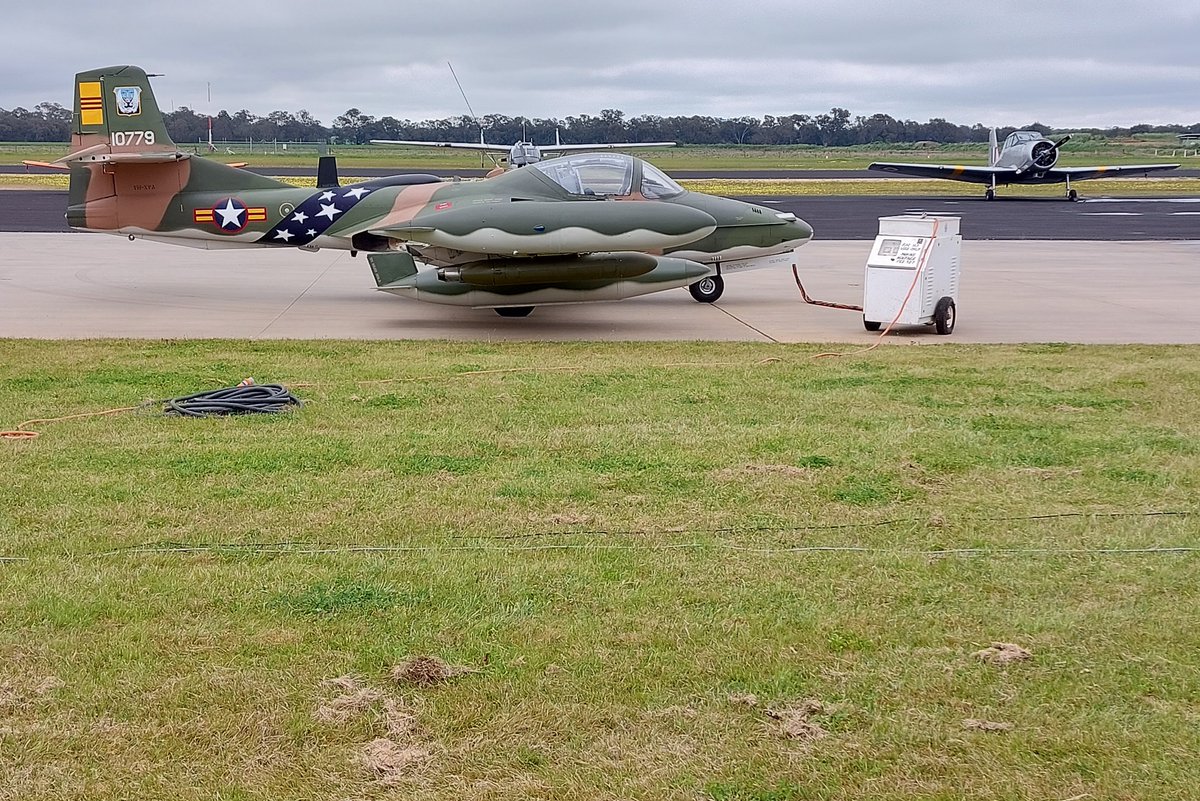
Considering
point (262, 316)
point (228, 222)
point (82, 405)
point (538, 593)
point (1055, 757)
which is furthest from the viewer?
point (228, 222)

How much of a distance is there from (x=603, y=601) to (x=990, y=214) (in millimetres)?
33908

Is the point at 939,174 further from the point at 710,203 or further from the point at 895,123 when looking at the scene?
the point at 895,123

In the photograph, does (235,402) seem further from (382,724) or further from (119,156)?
(119,156)

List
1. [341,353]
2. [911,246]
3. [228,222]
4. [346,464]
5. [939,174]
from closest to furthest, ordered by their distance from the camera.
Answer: [346,464] < [341,353] < [911,246] < [228,222] < [939,174]

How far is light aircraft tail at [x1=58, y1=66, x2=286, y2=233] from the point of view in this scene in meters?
15.1

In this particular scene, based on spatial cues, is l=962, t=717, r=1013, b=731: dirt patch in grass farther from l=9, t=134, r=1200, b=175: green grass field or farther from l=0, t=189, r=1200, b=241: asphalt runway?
l=9, t=134, r=1200, b=175: green grass field

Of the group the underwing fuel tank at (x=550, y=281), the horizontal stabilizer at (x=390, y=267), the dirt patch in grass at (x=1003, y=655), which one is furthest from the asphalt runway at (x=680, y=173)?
the dirt patch in grass at (x=1003, y=655)

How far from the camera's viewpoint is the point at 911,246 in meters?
12.8

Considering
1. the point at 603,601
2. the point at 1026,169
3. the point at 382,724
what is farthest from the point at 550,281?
the point at 1026,169

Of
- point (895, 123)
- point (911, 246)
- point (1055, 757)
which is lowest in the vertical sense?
point (1055, 757)

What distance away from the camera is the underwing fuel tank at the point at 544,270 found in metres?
12.9

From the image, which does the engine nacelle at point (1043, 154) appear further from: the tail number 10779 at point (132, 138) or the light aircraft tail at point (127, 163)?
the tail number 10779 at point (132, 138)

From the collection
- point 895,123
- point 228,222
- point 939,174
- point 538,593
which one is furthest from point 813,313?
point 895,123

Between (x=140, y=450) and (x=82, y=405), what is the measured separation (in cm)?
176
